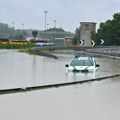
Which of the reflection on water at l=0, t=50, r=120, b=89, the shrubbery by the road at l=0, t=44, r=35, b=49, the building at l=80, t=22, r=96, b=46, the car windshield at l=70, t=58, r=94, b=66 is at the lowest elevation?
the shrubbery by the road at l=0, t=44, r=35, b=49

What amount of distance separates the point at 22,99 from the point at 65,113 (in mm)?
3818

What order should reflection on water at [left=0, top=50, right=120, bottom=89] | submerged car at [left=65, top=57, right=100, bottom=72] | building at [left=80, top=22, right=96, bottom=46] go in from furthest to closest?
building at [left=80, top=22, right=96, bottom=46], submerged car at [left=65, top=57, right=100, bottom=72], reflection on water at [left=0, top=50, right=120, bottom=89]

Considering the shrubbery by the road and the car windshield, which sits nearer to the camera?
the car windshield

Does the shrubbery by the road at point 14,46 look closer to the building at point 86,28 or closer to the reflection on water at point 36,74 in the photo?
the building at point 86,28

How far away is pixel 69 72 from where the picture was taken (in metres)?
38.7

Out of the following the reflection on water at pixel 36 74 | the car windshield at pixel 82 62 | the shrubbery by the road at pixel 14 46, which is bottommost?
the shrubbery by the road at pixel 14 46

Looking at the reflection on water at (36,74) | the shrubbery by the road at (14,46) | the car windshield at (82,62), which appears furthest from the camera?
the shrubbery by the road at (14,46)

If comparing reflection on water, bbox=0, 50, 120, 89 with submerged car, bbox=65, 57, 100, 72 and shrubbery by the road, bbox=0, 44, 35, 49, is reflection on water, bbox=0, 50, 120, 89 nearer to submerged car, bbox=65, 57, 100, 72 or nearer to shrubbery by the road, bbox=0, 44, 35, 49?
submerged car, bbox=65, 57, 100, 72

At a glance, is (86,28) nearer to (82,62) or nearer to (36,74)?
(82,62)

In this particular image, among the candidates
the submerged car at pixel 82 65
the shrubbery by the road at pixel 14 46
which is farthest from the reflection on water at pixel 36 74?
the shrubbery by the road at pixel 14 46

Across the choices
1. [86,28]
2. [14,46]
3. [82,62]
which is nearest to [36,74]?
[82,62]

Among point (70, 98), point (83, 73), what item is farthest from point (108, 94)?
point (83, 73)

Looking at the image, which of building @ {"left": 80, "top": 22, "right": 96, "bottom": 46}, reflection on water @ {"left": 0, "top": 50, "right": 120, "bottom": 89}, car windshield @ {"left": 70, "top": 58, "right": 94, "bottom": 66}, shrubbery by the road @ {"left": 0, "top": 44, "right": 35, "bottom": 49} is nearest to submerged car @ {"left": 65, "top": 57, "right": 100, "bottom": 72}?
car windshield @ {"left": 70, "top": 58, "right": 94, "bottom": 66}

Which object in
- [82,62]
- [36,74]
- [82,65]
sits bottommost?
[36,74]
